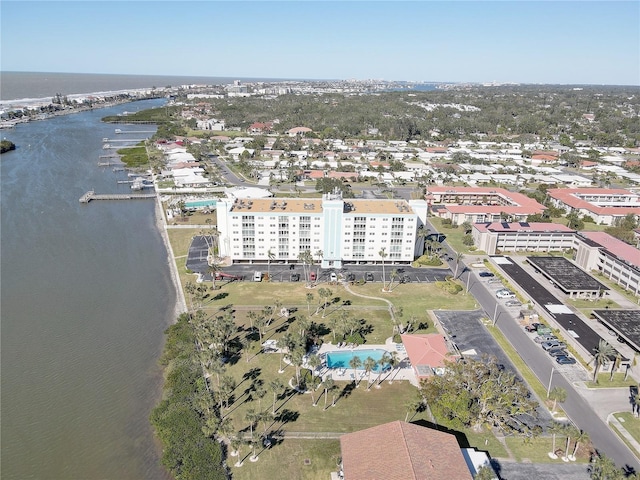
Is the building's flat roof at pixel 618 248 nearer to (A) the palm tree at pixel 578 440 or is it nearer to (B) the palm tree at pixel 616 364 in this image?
(B) the palm tree at pixel 616 364

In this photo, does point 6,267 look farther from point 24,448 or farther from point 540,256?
point 540,256

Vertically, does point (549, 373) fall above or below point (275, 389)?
below

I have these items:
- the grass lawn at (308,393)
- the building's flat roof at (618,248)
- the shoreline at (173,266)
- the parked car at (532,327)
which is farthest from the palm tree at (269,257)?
the building's flat roof at (618,248)

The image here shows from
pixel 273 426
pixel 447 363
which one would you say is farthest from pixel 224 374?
pixel 447 363

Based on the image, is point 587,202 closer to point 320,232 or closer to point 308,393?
point 320,232

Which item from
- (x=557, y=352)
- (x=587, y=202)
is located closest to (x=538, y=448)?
(x=557, y=352)

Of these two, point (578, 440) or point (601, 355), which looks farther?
point (601, 355)

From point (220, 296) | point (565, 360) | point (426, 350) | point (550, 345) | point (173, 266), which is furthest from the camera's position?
point (173, 266)

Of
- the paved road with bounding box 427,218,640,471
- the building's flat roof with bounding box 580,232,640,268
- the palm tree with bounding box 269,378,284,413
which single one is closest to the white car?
the paved road with bounding box 427,218,640,471
